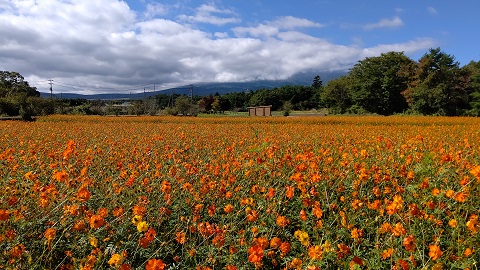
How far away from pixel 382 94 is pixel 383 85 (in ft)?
5.51

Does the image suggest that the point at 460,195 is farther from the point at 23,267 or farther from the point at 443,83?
the point at 443,83

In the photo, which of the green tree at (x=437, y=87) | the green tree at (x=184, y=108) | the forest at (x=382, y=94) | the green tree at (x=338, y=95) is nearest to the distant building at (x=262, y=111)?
the forest at (x=382, y=94)

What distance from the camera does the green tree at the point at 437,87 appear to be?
129 ft

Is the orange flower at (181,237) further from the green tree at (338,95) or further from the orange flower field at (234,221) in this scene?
the green tree at (338,95)

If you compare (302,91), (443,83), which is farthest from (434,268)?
(302,91)


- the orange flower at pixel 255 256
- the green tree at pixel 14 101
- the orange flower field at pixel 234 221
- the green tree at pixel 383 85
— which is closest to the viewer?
the orange flower at pixel 255 256

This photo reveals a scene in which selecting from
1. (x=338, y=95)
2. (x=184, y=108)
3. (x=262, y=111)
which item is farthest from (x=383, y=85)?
(x=184, y=108)

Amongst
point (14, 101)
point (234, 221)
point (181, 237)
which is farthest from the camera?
point (14, 101)

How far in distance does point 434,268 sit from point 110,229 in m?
2.04

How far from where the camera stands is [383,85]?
4994 cm

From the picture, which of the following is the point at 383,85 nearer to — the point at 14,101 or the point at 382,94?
the point at 382,94

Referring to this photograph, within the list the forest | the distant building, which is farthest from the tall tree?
the distant building

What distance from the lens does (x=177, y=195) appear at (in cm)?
307

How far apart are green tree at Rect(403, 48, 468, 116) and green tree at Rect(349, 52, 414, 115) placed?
4.64 m
